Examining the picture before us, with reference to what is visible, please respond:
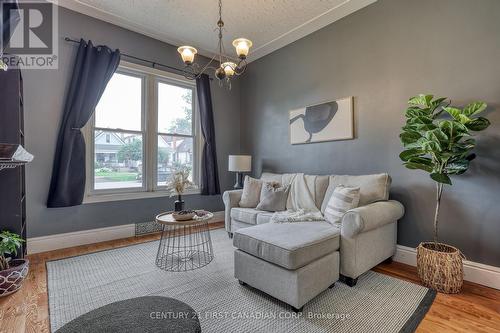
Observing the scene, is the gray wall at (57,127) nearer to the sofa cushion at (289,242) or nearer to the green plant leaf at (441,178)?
the sofa cushion at (289,242)

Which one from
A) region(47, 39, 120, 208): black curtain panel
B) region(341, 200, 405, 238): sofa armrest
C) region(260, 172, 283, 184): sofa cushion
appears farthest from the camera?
region(260, 172, 283, 184): sofa cushion

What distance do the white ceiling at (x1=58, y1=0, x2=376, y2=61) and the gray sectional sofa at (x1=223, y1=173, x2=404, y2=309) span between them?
2251 millimetres

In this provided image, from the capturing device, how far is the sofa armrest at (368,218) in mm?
2043

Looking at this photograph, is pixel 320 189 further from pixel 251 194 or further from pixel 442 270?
pixel 442 270

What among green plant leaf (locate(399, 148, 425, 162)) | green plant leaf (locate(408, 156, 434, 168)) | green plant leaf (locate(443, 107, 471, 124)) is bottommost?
green plant leaf (locate(408, 156, 434, 168))

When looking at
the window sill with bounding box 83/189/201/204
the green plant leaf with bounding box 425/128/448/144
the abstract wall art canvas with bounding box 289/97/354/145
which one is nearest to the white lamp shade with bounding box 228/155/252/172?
the abstract wall art canvas with bounding box 289/97/354/145

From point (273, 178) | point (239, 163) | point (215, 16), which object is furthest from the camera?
point (239, 163)

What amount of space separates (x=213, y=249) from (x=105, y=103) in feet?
8.36

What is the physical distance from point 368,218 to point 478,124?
46.3 inches

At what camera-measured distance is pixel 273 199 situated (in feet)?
10.2

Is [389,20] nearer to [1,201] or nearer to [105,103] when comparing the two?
[105,103]

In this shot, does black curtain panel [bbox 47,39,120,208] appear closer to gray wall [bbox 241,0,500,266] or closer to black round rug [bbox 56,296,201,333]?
black round rug [bbox 56,296,201,333]

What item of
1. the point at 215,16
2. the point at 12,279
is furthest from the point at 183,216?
→ the point at 215,16

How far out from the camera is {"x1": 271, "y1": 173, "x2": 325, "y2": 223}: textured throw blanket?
2611 mm
